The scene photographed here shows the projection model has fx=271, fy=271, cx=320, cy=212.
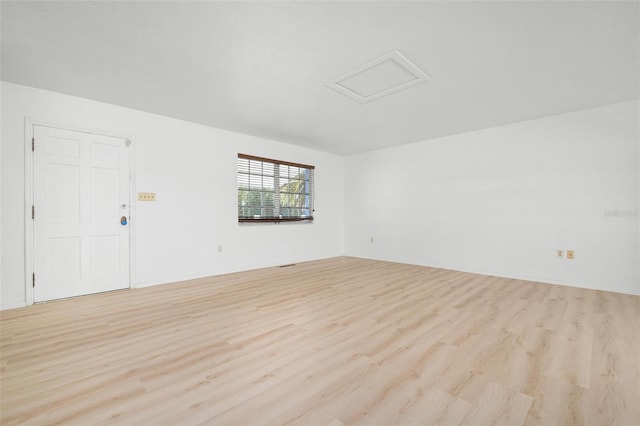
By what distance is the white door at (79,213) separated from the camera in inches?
133

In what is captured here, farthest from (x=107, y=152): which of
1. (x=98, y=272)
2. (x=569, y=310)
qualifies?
(x=569, y=310)

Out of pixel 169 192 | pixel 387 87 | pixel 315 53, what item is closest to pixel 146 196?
pixel 169 192

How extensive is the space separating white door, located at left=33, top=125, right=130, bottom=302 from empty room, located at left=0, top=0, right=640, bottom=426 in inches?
1.0

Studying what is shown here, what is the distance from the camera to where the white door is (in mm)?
3381

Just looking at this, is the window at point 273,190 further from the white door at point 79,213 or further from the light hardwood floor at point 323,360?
the light hardwood floor at point 323,360

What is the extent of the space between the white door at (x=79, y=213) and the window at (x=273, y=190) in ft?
6.34

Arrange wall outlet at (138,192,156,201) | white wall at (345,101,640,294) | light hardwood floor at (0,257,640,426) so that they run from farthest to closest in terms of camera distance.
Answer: wall outlet at (138,192,156,201) → white wall at (345,101,640,294) → light hardwood floor at (0,257,640,426)

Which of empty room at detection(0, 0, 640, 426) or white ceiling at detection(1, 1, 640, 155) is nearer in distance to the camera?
empty room at detection(0, 0, 640, 426)

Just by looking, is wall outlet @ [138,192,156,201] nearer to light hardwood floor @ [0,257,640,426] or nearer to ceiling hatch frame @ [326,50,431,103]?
light hardwood floor @ [0,257,640,426]

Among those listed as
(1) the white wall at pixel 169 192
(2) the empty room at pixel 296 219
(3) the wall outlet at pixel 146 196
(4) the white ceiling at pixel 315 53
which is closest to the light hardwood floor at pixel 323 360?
(2) the empty room at pixel 296 219

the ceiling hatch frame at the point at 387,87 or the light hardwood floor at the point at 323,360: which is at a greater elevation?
the ceiling hatch frame at the point at 387,87

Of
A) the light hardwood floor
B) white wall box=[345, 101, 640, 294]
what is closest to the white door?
the light hardwood floor

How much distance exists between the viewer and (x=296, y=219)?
6.27 metres

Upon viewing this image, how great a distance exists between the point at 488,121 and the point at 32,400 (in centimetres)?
609
